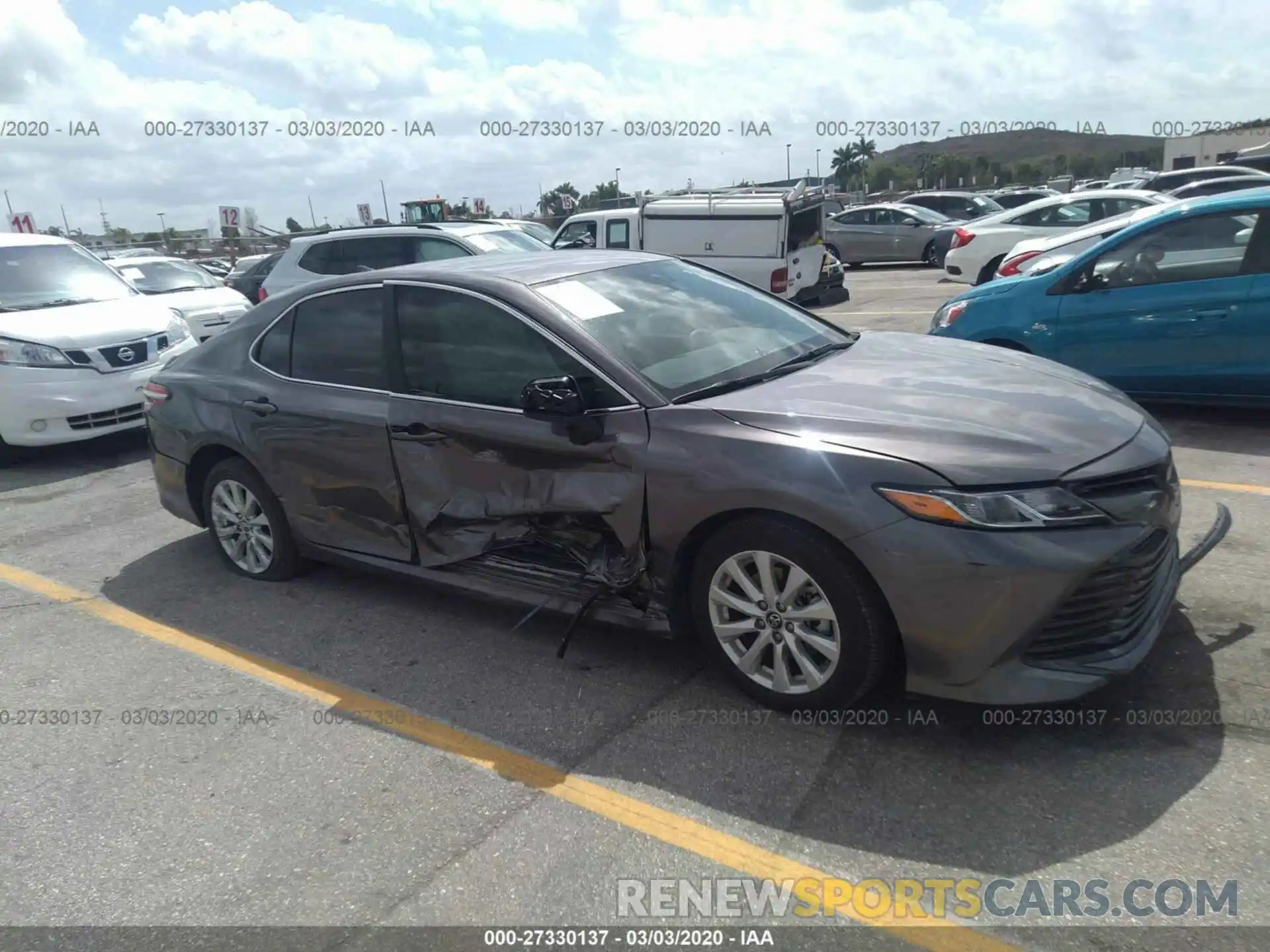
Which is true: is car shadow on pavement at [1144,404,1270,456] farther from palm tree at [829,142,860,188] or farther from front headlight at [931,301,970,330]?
palm tree at [829,142,860,188]

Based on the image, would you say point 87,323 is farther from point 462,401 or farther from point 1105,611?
point 1105,611

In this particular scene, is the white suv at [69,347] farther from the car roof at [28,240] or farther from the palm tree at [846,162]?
the palm tree at [846,162]

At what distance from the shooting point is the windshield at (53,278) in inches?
346

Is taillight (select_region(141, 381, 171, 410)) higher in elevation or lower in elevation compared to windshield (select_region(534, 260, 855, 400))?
lower

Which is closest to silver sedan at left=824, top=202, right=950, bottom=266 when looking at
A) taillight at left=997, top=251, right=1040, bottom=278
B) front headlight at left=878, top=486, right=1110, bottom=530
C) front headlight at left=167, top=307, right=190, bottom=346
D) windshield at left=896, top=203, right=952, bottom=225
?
windshield at left=896, top=203, right=952, bottom=225

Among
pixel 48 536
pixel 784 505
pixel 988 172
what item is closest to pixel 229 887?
pixel 784 505

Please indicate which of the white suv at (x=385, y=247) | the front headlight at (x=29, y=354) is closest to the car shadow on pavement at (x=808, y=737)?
the front headlight at (x=29, y=354)

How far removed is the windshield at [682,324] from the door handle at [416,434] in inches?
29.8

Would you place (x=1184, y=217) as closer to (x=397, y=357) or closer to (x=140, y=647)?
(x=397, y=357)

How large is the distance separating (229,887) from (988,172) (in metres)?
93.9

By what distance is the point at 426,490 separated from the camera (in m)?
4.30

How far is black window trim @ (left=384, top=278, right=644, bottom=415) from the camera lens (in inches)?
148

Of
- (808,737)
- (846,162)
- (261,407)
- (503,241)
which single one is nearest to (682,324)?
(808,737)

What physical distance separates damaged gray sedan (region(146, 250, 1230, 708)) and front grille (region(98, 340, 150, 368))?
3660 millimetres
